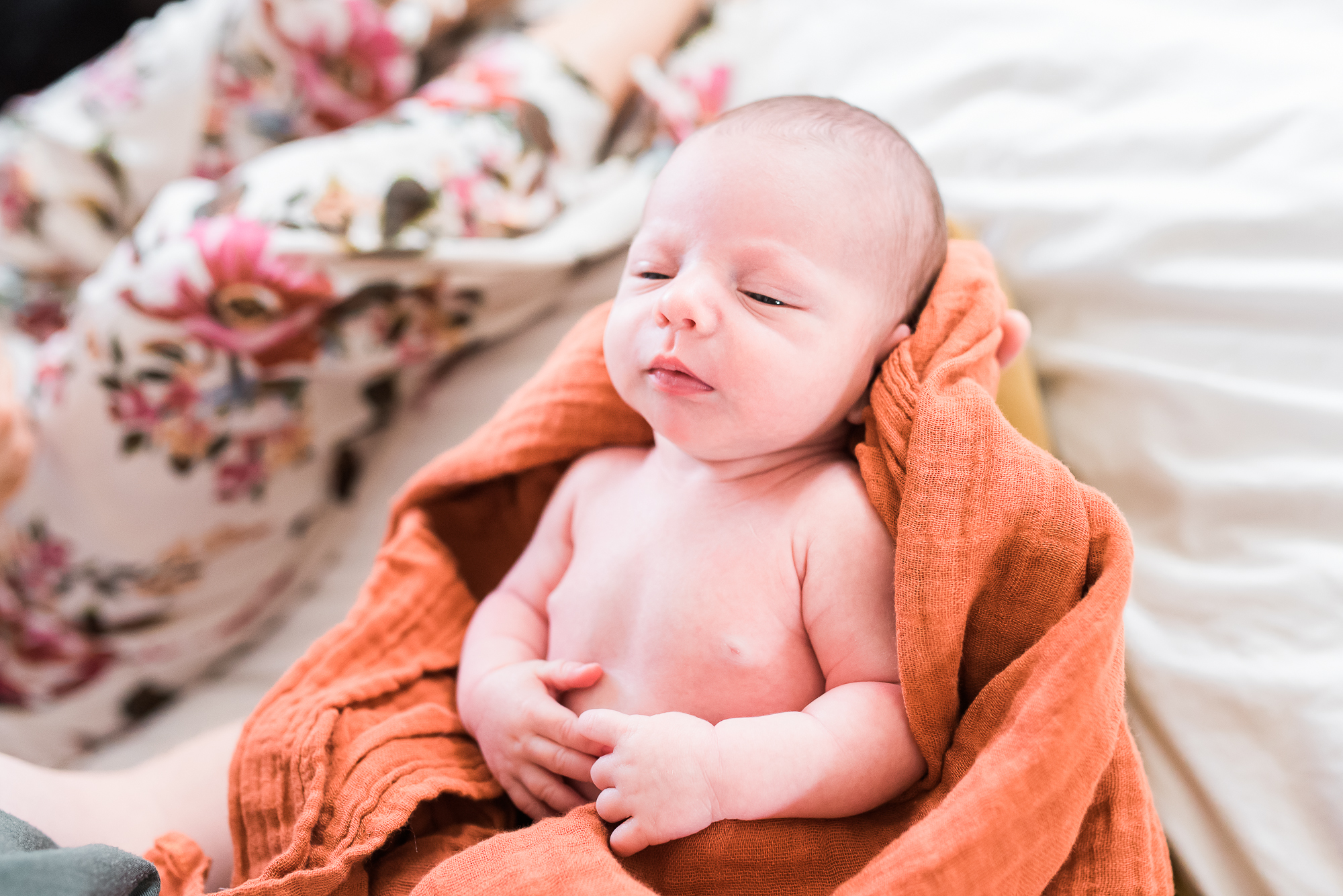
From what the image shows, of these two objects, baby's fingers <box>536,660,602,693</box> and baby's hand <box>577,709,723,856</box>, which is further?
baby's fingers <box>536,660,602,693</box>

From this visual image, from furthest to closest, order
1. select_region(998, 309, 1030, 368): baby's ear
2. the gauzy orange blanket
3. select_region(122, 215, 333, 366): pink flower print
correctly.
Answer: select_region(122, 215, 333, 366): pink flower print
select_region(998, 309, 1030, 368): baby's ear
the gauzy orange blanket

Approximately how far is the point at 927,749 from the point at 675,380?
33 cm

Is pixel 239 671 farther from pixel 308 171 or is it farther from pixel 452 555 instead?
pixel 308 171

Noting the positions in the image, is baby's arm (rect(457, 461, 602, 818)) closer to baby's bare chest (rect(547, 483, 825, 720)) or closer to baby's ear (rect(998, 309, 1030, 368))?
baby's bare chest (rect(547, 483, 825, 720))

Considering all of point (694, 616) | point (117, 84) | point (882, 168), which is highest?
point (117, 84)

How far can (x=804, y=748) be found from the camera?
0.62 meters

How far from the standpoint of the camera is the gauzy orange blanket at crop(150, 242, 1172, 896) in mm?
563

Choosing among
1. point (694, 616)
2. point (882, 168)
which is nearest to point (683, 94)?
point (882, 168)

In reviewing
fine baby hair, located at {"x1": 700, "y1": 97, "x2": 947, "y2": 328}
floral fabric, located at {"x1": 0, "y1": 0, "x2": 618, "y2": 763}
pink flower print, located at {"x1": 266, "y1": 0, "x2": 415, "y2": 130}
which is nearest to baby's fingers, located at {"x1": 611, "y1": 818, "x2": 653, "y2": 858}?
fine baby hair, located at {"x1": 700, "y1": 97, "x2": 947, "y2": 328}

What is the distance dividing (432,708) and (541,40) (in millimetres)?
952

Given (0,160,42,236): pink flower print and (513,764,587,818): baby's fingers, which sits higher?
(0,160,42,236): pink flower print

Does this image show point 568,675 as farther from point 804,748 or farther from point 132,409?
point 132,409

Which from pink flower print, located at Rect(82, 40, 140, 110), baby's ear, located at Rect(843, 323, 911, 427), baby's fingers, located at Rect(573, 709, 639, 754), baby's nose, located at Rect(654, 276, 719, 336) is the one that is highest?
pink flower print, located at Rect(82, 40, 140, 110)

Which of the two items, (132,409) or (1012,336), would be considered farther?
(132,409)
